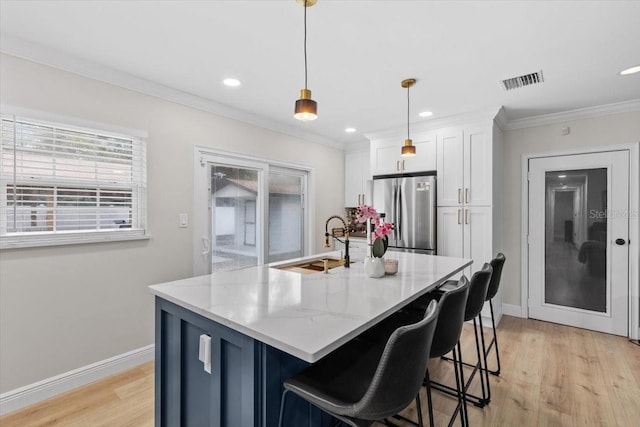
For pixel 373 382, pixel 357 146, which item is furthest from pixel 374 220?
pixel 357 146

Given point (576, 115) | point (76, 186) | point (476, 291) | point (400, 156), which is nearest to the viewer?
point (476, 291)

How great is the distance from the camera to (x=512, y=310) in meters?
3.94

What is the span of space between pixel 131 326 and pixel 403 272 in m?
2.34

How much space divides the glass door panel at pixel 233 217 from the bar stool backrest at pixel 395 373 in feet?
8.75

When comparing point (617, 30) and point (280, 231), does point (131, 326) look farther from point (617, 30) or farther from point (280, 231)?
point (617, 30)

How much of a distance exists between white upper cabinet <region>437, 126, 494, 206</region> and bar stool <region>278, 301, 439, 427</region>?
9.09 ft

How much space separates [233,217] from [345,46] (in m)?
2.20

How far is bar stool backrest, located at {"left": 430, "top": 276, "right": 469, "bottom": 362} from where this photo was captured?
141 cm

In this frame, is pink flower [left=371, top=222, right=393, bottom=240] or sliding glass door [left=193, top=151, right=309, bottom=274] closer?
Answer: pink flower [left=371, top=222, right=393, bottom=240]

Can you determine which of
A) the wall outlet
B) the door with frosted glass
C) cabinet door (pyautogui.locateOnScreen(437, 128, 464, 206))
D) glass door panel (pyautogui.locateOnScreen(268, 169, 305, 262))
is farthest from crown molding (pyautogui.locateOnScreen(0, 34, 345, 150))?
the door with frosted glass

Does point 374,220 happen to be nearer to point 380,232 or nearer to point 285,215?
point 380,232

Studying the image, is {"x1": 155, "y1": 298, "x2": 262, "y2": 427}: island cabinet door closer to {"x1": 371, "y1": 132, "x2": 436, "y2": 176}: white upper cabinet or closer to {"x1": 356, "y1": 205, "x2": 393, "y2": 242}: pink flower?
{"x1": 356, "y1": 205, "x2": 393, "y2": 242}: pink flower

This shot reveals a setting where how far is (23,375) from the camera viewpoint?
2.11m

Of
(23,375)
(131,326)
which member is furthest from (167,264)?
(23,375)
